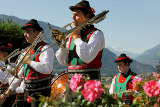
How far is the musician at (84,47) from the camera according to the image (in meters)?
4.93

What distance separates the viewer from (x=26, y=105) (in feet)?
21.2

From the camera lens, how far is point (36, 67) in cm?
552

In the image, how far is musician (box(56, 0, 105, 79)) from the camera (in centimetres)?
493

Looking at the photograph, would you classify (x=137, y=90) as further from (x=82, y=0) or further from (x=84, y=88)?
(x=82, y=0)

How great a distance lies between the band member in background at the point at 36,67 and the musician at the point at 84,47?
33 cm

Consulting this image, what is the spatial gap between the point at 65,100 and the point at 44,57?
2.31 metres

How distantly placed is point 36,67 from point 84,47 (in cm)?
100

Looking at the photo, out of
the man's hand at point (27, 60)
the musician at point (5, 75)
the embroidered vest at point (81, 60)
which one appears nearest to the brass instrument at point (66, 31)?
the embroidered vest at point (81, 60)

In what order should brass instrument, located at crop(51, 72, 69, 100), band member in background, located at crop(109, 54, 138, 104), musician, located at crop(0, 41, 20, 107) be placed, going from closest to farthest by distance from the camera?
brass instrument, located at crop(51, 72, 69, 100)
musician, located at crop(0, 41, 20, 107)
band member in background, located at crop(109, 54, 138, 104)

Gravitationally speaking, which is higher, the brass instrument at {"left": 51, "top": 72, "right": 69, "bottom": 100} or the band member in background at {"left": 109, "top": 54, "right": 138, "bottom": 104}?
the band member in background at {"left": 109, "top": 54, "right": 138, "bottom": 104}

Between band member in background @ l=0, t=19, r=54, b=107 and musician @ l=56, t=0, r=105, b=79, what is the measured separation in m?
0.33

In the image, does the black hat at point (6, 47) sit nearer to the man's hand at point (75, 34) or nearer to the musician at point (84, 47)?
the musician at point (84, 47)

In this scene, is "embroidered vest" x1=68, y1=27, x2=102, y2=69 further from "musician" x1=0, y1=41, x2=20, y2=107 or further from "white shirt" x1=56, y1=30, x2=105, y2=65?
"musician" x1=0, y1=41, x2=20, y2=107

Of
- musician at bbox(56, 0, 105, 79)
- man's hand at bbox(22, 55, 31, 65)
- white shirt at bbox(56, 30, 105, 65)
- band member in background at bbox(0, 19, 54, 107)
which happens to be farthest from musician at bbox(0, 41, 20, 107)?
white shirt at bbox(56, 30, 105, 65)
